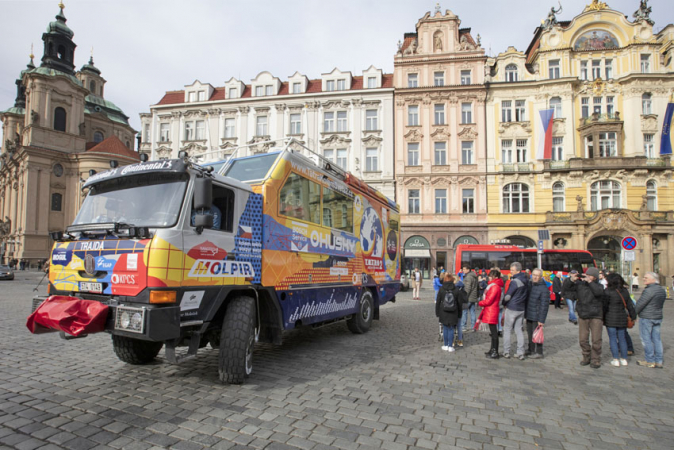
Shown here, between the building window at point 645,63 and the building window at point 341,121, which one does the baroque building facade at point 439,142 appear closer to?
the building window at point 341,121

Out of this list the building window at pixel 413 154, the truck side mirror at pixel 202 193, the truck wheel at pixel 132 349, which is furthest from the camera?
the building window at pixel 413 154

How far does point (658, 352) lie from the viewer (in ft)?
22.4

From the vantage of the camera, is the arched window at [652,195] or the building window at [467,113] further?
the building window at [467,113]

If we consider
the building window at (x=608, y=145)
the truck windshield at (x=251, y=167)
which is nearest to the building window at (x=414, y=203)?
the building window at (x=608, y=145)

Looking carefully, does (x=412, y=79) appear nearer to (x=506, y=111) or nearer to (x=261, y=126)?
(x=506, y=111)

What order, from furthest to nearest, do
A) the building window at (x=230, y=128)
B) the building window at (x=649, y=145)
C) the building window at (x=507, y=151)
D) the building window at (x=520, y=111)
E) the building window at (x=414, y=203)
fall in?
the building window at (x=230, y=128), the building window at (x=414, y=203), the building window at (x=520, y=111), the building window at (x=507, y=151), the building window at (x=649, y=145)

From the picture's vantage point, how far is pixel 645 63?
32656 mm

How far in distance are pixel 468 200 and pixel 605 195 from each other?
11.2m

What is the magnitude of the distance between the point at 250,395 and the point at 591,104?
1513 inches

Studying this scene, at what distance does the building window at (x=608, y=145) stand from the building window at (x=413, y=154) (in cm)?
1529

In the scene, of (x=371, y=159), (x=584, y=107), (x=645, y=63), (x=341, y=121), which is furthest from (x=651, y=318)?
(x=645, y=63)

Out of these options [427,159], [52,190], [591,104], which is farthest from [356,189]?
[52,190]

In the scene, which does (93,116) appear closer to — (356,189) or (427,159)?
(427,159)

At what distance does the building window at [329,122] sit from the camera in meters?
35.3
